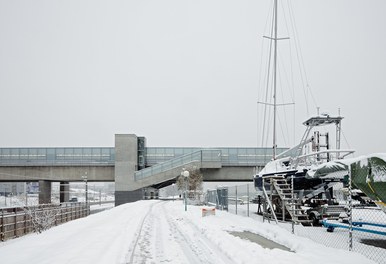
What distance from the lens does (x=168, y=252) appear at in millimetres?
10500

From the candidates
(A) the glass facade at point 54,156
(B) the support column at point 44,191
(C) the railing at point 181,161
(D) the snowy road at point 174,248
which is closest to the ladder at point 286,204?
(D) the snowy road at point 174,248

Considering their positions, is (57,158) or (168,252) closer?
(168,252)

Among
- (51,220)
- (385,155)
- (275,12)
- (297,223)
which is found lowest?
(51,220)

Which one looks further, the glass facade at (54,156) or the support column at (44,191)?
the support column at (44,191)

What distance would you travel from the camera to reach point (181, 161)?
54562 millimetres

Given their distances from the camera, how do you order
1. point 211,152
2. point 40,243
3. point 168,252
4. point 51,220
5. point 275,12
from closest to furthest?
1. point 168,252
2. point 40,243
3. point 51,220
4. point 275,12
5. point 211,152

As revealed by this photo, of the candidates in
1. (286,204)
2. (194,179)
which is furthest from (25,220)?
(194,179)

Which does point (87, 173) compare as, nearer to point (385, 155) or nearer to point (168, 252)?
point (168, 252)

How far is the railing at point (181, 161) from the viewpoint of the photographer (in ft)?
179

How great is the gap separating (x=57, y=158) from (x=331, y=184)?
4660 centimetres

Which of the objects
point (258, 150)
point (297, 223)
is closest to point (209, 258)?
point (297, 223)

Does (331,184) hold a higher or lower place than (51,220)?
higher

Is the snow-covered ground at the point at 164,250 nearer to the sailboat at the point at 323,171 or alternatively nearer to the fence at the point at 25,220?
the sailboat at the point at 323,171

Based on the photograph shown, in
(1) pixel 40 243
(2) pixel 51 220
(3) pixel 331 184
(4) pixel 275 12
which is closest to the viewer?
(1) pixel 40 243
